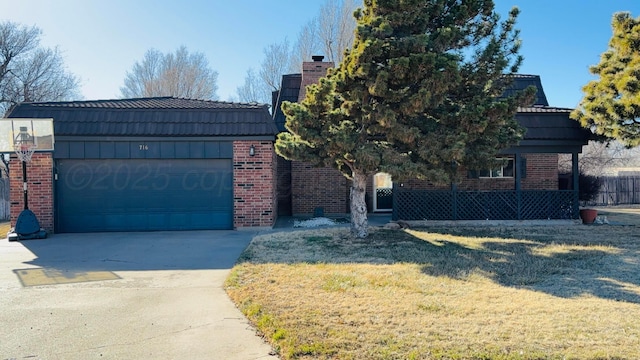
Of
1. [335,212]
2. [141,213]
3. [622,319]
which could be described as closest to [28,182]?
[141,213]

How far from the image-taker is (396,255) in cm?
800

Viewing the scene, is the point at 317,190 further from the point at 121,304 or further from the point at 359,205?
the point at 121,304

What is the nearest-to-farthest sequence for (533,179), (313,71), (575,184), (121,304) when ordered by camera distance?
1. (121,304)
2. (575,184)
3. (533,179)
4. (313,71)

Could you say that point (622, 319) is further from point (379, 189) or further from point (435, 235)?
point (379, 189)

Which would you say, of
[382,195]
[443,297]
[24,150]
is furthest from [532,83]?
[24,150]

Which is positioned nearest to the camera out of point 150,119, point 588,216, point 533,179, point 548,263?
point 548,263

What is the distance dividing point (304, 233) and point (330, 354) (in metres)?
7.04

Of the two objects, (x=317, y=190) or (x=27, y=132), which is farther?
(x=317, y=190)

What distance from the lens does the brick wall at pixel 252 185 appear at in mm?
11469

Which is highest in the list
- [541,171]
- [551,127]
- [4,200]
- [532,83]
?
[532,83]

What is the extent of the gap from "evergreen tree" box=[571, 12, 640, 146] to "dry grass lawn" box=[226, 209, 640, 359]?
307 cm

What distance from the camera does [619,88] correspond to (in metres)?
10.2

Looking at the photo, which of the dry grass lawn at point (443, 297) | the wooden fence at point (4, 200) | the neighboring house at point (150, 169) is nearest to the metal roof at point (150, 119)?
the neighboring house at point (150, 169)

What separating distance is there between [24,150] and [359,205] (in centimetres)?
802
